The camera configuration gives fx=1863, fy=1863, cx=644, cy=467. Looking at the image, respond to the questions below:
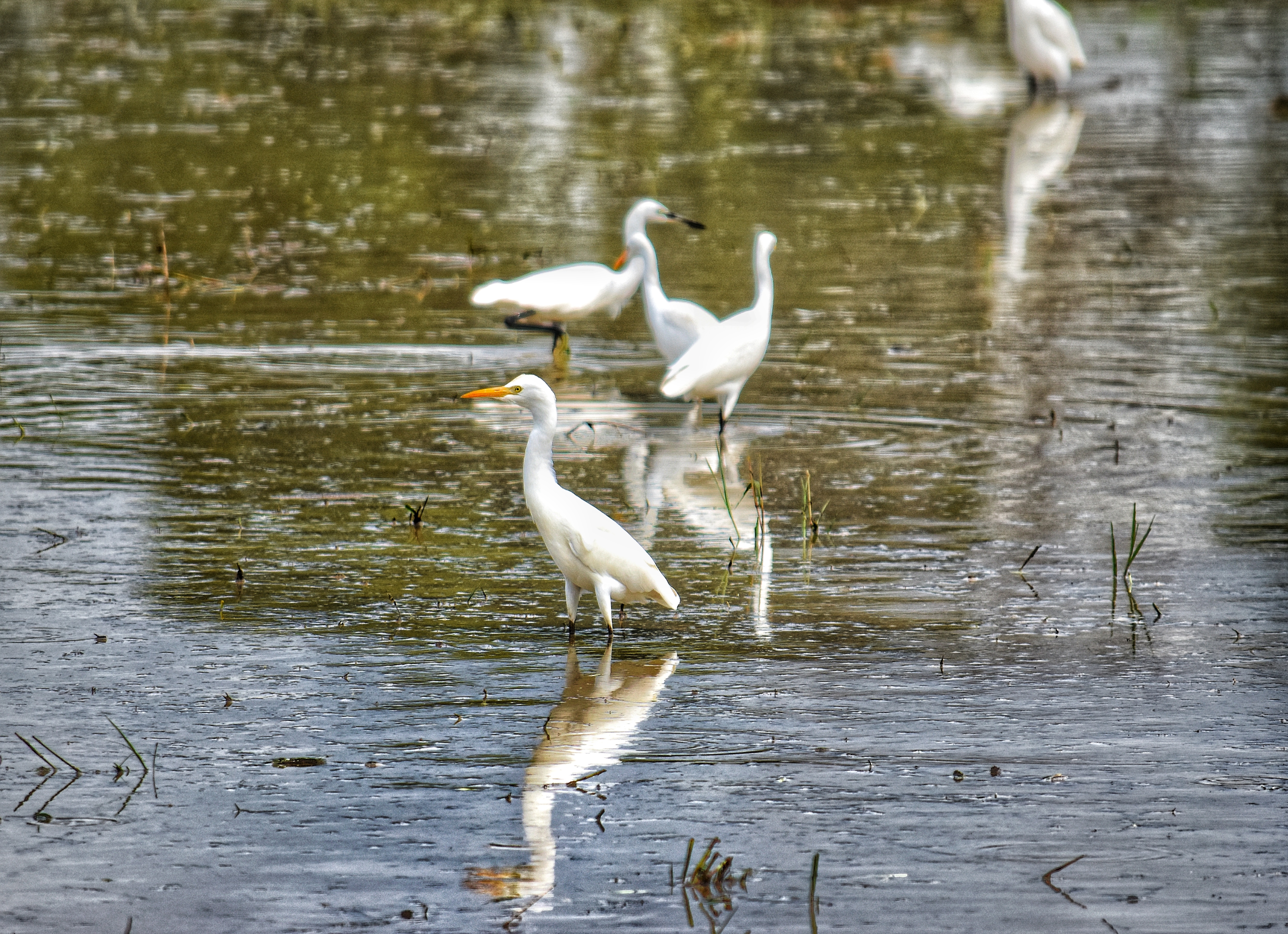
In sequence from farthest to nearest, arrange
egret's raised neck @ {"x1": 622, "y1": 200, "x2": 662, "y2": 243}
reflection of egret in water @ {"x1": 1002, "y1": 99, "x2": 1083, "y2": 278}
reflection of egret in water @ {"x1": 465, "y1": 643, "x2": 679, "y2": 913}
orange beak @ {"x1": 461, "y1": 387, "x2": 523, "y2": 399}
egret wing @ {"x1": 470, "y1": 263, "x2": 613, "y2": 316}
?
reflection of egret in water @ {"x1": 1002, "y1": 99, "x2": 1083, "y2": 278} < egret's raised neck @ {"x1": 622, "y1": 200, "x2": 662, "y2": 243} < egret wing @ {"x1": 470, "y1": 263, "x2": 613, "y2": 316} < orange beak @ {"x1": 461, "y1": 387, "x2": 523, "y2": 399} < reflection of egret in water @ {"x1": 465, "y1": 643, "x2": 679, "y2": 913}

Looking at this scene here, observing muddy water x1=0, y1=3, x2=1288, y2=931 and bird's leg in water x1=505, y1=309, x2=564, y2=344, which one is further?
bird's leg in water x1=505, y1=309, x2=564, y2=344

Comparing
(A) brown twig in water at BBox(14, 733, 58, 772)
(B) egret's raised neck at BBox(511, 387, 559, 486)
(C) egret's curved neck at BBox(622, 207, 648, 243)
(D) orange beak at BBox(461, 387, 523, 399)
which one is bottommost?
(A) brown twig in water at BBox(14, 733, 58, 772)

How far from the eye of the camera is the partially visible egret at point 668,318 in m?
10.8

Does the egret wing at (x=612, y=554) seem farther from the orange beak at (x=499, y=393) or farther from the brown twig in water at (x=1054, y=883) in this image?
the brown twig in water at (x=1054, y=883)

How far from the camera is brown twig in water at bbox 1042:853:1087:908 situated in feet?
15.8

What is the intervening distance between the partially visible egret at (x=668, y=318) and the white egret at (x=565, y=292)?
3.6 inches

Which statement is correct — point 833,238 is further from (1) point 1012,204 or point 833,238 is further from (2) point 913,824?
(2) point 913,824

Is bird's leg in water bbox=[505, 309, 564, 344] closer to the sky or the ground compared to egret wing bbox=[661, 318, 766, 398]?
closer to the ground

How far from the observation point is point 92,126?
21109 millimetres

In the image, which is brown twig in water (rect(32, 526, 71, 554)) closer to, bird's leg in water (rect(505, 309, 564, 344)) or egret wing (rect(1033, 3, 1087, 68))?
bird's leg in water (rect(505, 309, 564, 344))

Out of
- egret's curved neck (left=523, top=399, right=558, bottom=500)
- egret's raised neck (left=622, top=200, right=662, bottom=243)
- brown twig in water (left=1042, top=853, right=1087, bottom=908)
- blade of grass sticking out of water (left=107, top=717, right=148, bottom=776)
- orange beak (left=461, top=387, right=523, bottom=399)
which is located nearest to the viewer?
brown twig in water (left=1042, top=853, right=1087, bottom=908)

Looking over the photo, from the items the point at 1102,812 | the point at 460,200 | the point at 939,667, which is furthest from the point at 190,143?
the point at 1102,812

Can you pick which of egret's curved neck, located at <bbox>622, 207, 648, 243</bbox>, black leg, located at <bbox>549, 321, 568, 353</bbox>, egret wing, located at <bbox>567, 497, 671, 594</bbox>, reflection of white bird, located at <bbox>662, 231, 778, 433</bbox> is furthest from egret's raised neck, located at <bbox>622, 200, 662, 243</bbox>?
egret wing, located at <bbox>567, 497, 671, 594</bbox>

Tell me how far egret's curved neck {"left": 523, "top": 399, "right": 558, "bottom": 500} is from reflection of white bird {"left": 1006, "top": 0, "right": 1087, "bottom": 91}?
1762 cm
